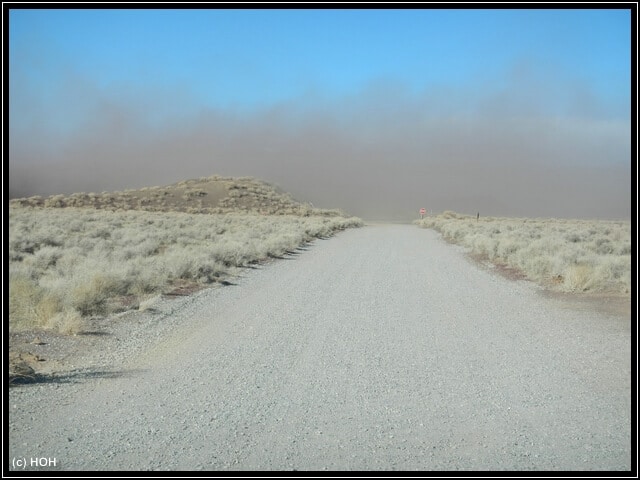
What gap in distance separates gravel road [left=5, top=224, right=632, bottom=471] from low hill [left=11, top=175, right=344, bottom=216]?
78289 millimetres

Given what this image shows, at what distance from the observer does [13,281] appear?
1138 centimetres

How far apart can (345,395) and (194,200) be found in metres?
98.1

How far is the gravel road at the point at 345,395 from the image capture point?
463 centimetres

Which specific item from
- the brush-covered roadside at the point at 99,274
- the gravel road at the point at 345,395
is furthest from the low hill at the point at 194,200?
the gravel road at the point at 345,395

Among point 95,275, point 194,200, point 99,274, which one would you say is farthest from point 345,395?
point 194,200

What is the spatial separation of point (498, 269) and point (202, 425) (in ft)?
53.3

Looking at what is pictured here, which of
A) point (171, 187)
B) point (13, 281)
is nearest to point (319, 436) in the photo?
point (13, 281)

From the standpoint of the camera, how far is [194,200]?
10069 cm

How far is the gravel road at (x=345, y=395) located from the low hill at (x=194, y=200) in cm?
7829

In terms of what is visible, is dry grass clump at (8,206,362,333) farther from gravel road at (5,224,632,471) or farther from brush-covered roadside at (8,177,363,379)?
gravel road at (5,224,632,471)

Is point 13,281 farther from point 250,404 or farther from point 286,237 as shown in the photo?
point 286,237

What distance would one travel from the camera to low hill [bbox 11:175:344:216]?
9023cm
